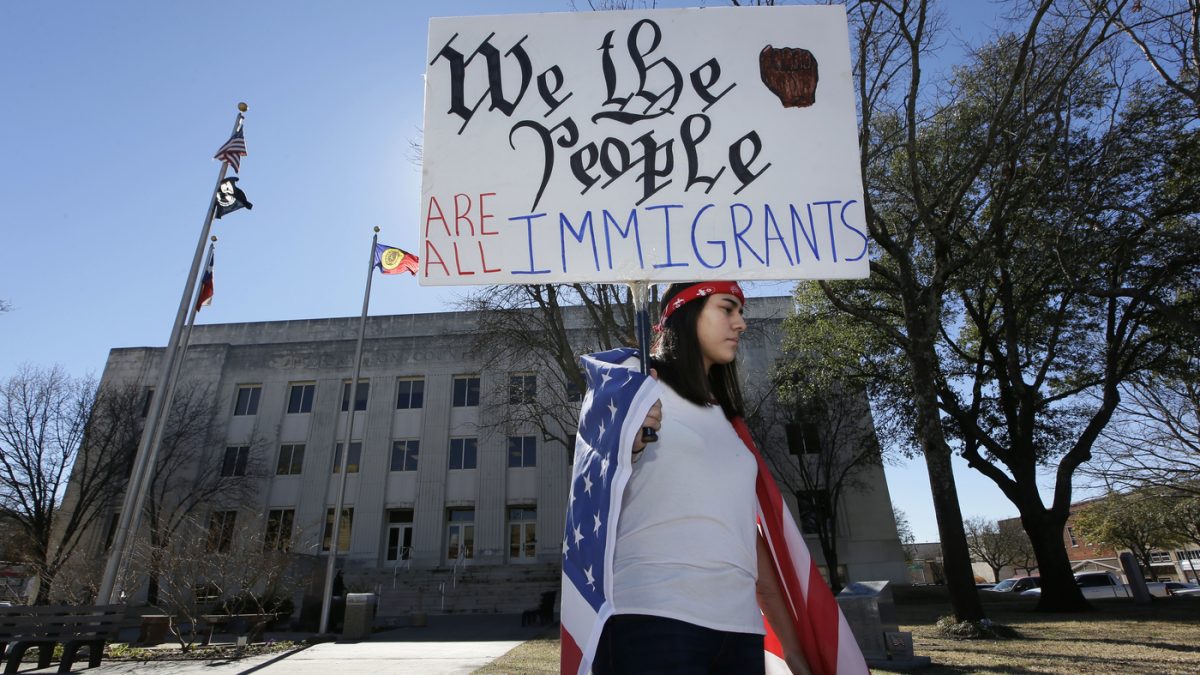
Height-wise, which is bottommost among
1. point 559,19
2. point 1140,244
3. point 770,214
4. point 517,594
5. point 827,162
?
point 517,594

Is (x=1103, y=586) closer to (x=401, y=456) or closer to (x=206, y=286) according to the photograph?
(x=401, y=456)

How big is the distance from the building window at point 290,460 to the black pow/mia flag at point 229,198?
820 inches

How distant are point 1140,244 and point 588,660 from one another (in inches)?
560

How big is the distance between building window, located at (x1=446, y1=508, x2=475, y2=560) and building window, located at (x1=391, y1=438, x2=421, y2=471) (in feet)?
10.3

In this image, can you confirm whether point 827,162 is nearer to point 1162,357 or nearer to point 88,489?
point 1162,357

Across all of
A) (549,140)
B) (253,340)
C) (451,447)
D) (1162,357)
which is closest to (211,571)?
(549,140)

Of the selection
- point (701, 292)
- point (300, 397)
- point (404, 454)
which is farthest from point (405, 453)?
point (701, 292)

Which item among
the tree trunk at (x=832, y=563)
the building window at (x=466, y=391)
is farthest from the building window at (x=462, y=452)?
the tree trunk at (x=832, y=563)

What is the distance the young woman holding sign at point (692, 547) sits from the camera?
5.51 feet

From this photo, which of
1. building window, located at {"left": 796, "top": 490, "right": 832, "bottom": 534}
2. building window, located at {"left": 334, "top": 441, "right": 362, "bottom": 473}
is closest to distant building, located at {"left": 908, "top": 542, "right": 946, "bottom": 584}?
building window, located at {"left": 796, "top": 490, "right": 832, "bottom": 534}

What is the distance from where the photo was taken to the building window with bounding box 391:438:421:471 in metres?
31.1

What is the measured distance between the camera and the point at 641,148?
2.68 m

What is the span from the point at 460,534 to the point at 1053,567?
73.7 ft

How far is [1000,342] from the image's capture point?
1859 cm
